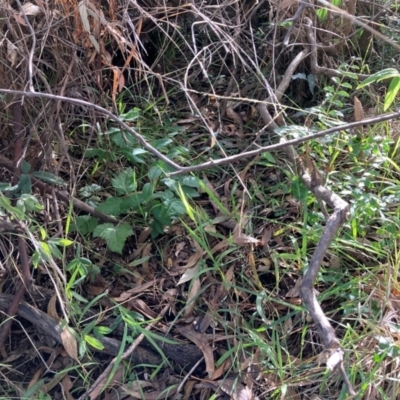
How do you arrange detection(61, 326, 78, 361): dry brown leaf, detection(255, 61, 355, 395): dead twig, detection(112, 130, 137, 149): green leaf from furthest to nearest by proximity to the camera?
1. detection(112, 130, 137, 149): green leaf
2. detection(61, 326, 78, 361): dry brown leaf
3. detection(255, 61, 355, 395): dead twig

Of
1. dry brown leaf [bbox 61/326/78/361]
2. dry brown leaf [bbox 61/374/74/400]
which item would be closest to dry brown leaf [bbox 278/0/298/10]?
dry brown leaf [bbox 61/326/78/361]

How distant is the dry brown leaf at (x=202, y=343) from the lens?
1.52 metres

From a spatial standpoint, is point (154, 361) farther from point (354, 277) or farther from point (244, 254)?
point (354, 277)

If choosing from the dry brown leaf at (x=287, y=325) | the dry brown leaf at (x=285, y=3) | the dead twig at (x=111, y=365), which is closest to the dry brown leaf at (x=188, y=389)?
the dead twig at (x=111, y=365)

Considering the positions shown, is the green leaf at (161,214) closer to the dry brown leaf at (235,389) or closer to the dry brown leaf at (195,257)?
the dry brown leaf at (195,257)

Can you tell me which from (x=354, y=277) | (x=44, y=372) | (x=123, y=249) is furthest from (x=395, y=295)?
(x=44, y=372)

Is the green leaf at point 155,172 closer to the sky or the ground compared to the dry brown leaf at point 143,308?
closer to the sky

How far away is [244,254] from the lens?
5.58 feet

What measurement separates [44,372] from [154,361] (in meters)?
0.30

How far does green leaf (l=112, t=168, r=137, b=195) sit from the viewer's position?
1.73 meters

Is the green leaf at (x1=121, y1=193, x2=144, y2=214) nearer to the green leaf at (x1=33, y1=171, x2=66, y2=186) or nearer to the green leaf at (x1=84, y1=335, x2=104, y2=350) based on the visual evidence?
the green leaf at (x1=33, y1=171, x2=66, y2=186)

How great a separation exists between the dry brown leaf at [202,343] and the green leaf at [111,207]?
38 cm

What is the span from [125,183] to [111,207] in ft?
0.28

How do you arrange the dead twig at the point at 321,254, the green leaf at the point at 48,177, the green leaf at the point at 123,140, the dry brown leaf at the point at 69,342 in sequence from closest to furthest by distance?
the dead twig at the point at 321,254 < the dry brown leaf at the point at 69,342 < the green leaf at the point at 48,177 < the green leaf at the point at 123,140
